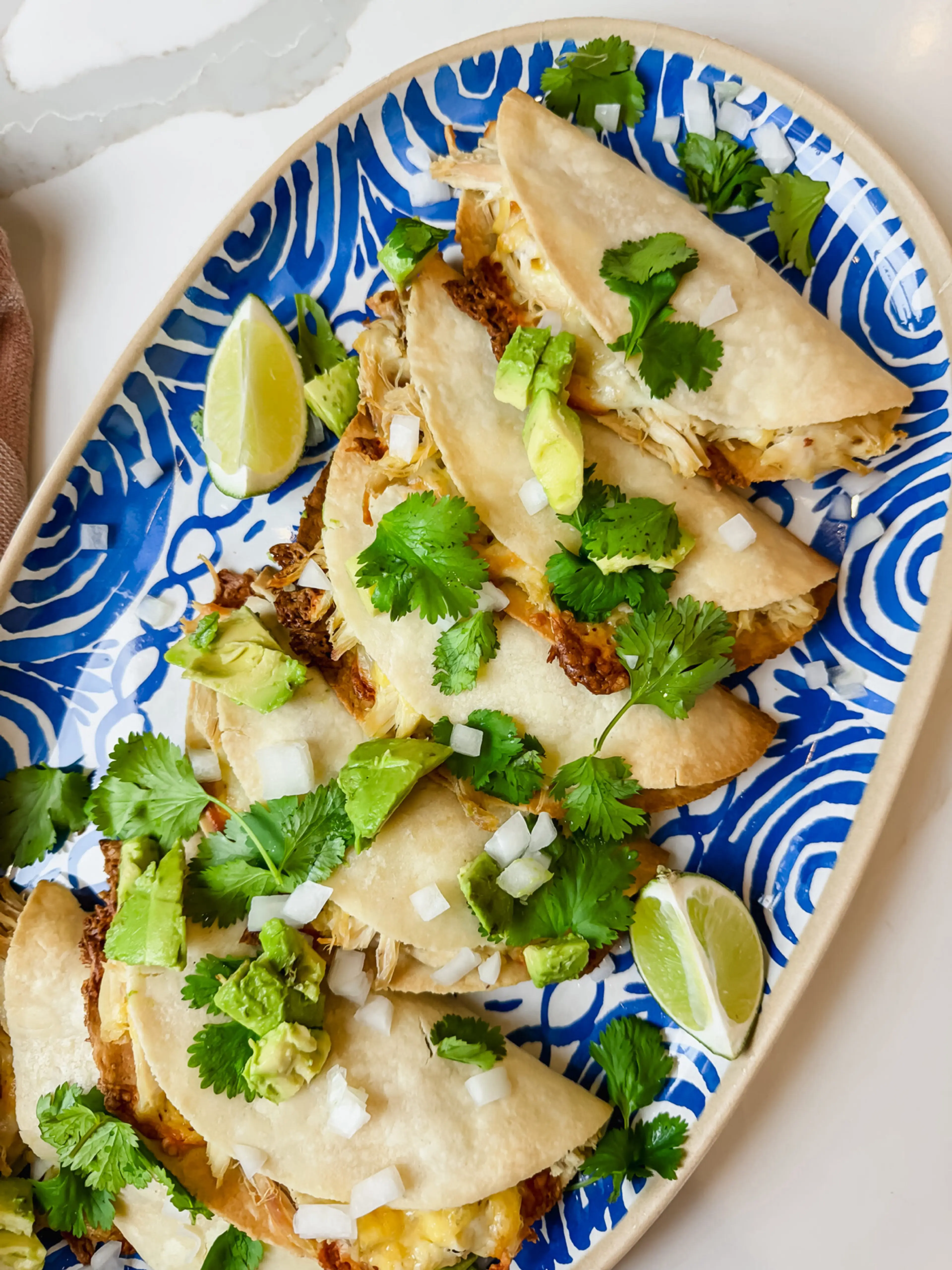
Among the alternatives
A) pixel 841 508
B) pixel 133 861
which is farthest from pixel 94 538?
pixel 841 508

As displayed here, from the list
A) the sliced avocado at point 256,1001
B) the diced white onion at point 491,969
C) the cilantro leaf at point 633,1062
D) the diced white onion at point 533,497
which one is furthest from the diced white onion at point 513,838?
the diced white onion at point 533,497

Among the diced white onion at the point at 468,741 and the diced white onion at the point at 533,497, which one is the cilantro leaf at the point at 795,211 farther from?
the diced white onion at the point at 468,741

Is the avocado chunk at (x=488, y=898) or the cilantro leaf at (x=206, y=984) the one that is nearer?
the avocado chunk at (x=488, y=898)

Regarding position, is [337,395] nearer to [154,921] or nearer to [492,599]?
[492,599]

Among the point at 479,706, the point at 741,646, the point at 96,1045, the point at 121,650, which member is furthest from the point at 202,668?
the point at 741,646

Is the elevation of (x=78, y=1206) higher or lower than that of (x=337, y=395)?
lower

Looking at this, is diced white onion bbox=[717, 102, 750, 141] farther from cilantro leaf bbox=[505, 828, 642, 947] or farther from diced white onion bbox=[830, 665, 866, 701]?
cilantro leaf bbox=[505, 828, 642, 947]
